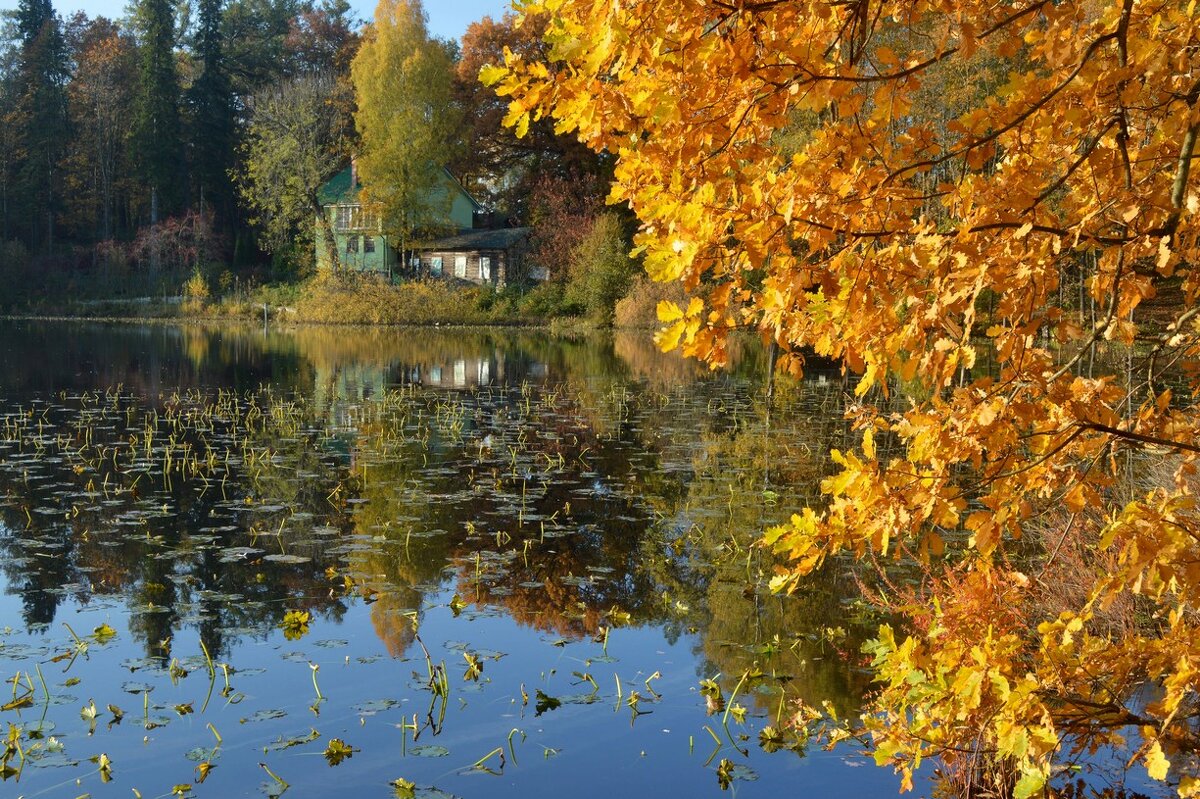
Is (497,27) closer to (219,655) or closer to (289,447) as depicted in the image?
(289,447)

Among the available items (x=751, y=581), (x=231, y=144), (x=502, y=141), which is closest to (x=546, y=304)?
(x=502, y=141)

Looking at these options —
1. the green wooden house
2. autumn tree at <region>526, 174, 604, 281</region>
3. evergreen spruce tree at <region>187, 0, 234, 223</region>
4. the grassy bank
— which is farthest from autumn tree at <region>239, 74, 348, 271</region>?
autumn tree at <region>526, 174, 604, 281</region>

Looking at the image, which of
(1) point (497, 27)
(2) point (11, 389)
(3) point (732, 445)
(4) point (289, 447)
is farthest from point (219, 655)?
(1) point (497, 27)

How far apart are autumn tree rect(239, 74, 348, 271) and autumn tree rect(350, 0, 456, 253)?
2.55 m

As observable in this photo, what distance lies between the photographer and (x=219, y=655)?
702 cm

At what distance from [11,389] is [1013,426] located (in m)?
21.4

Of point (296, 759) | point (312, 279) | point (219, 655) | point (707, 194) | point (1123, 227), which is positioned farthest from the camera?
point (312, 279)

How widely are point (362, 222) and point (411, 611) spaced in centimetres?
4594

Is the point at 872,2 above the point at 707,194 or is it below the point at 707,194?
above

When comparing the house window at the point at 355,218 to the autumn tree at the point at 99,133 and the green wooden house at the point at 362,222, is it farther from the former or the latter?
the autumn tree at the point at 99,133

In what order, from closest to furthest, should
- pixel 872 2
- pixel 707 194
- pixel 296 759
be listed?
pixel 707 194 → pixel 872 2 → pixel 296 759

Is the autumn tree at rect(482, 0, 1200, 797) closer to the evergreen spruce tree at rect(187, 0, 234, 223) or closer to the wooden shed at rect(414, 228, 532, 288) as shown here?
the wooden shed at rect(414, 228, 532, 288)

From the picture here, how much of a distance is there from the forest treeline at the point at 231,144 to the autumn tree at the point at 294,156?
0.39 feet

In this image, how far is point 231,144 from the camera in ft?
200
